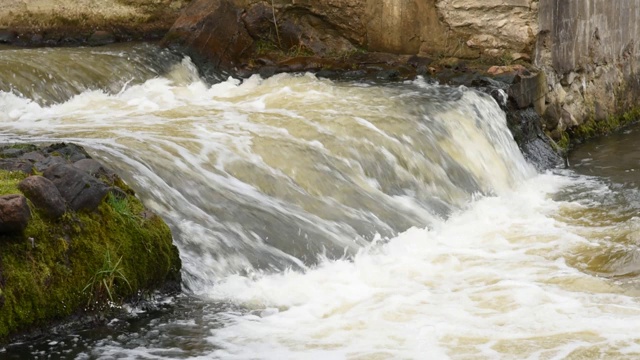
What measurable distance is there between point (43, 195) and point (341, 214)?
7.98 feet

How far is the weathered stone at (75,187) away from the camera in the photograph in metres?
4.84

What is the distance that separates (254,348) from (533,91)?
6.22m

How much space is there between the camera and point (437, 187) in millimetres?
7785

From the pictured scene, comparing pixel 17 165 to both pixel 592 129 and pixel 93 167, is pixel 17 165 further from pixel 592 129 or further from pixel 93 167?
pixel 592 129

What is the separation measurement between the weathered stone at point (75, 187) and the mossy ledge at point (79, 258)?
41mm

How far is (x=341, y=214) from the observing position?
665 cm

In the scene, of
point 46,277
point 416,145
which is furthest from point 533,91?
point 46,277

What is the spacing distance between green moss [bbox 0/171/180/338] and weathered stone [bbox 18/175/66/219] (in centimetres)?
4

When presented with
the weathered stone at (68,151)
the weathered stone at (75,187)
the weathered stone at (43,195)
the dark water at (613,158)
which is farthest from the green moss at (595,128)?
the weathered stone at (43,195)

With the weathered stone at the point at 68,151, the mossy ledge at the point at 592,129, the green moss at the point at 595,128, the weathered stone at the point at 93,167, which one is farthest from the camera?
the green moss at the point at 595,128

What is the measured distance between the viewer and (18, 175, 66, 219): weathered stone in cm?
464

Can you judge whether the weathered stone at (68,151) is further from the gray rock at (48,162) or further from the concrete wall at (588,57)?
the concrete wall at (588,57)

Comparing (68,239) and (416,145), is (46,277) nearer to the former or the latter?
(68,239)

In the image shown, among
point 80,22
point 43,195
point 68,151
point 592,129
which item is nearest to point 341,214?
point 68,151
